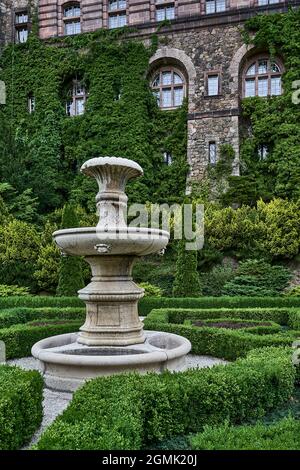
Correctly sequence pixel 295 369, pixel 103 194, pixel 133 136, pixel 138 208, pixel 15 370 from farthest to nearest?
pixel 133 136
pixel 138 208
pixel 103 194
pixel 295 369
pixel 15 370

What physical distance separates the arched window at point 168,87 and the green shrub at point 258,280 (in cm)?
1140

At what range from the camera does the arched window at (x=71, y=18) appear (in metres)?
27.9

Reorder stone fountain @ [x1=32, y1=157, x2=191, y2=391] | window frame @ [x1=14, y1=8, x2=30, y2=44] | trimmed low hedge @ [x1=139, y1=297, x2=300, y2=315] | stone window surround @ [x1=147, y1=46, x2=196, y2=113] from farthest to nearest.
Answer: window frame @ [x1=14, y1=8, x2=30, y2=44] < stone window surround @ [x1=147, y1=46, x2=196, y2=113] < trimmed low hedge @ [x1=139, y1=297, x2=300, y2=315] < stone fountain @ [x1=32, y1=157, x2=191, y2=391]

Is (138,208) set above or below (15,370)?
above

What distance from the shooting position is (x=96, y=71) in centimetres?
2616

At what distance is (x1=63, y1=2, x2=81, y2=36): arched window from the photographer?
91.5 feet

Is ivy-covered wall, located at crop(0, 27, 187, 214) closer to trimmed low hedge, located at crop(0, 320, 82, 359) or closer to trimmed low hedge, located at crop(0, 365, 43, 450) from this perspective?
trimmed low hedge, located at crop(0, 320, 82, 359)

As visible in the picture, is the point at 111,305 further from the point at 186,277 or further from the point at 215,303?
the point at 186,277

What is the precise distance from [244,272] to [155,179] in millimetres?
8555

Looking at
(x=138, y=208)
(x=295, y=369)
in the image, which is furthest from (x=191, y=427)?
(x=138, y=208)

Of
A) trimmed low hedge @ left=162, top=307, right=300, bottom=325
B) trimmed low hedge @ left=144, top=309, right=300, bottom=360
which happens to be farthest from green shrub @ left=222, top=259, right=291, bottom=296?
trimmed low hedge @ left=144, top=309, right=300, bottom=360

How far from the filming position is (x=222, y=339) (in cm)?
927

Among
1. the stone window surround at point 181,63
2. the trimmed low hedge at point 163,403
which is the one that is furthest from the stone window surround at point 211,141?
the trimmed low hedge at point 163,403

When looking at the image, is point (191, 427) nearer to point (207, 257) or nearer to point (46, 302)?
point (46, 302)
